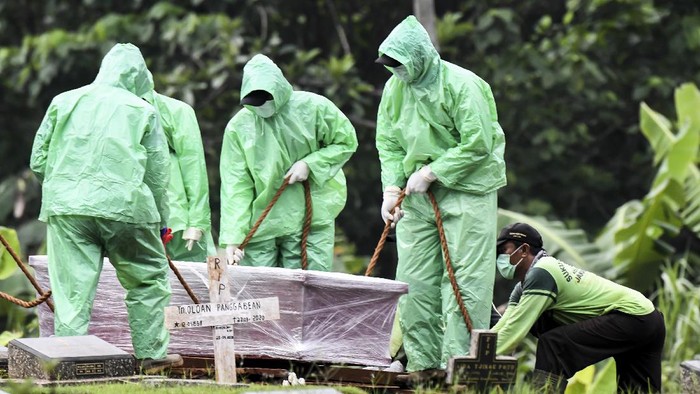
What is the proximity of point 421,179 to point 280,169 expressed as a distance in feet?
3.93

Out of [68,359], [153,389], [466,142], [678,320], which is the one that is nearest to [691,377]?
[466,142]

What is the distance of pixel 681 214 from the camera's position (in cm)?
1454

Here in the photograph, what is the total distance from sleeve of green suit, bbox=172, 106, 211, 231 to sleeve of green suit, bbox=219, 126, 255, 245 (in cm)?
23

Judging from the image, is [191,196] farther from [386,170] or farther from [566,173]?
[566,173]

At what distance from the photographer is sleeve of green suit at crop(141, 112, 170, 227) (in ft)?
30.1

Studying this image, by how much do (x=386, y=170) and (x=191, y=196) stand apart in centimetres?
144

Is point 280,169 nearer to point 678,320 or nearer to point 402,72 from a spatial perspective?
point 402,72

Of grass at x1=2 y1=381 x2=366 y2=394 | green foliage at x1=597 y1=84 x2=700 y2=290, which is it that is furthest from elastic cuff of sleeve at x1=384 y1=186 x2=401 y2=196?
green foliage at x1=597 y1=84 x2=700 y2=290

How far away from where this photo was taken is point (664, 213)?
14.3 metres

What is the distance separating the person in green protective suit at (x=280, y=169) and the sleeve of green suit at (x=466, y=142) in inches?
45.9

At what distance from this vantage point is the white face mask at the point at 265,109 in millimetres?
10109

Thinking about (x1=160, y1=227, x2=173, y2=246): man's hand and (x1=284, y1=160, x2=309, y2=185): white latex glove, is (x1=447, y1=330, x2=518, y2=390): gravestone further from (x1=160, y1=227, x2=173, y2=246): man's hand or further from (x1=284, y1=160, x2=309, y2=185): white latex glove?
(x1=284, y1=160, x2=309, y2=185): white latex glove

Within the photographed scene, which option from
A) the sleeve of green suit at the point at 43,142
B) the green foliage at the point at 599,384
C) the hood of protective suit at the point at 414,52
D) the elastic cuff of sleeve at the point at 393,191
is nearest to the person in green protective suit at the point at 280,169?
the elastic cuff of sleeve at the point at 393,191

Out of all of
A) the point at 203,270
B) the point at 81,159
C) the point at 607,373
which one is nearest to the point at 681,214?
the point at 607,373
